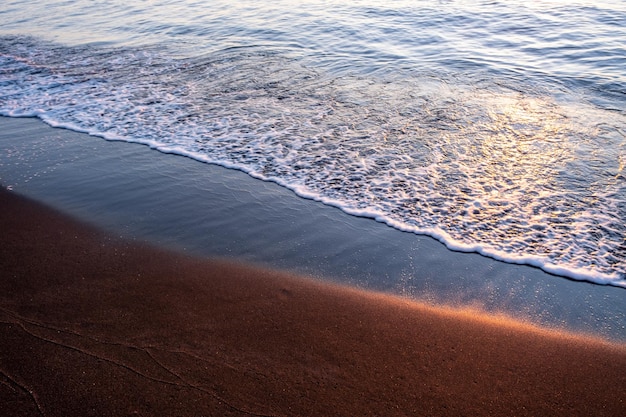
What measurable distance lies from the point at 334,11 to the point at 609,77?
8.27 meters

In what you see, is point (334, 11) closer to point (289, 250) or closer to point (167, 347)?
point (289, 250)

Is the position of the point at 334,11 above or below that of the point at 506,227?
above

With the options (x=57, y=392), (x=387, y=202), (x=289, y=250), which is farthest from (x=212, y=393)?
(x=387, y=202)

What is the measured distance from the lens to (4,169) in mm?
5484

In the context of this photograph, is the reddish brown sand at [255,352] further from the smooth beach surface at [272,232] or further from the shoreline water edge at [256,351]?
the smooth beach surface at [272,232]

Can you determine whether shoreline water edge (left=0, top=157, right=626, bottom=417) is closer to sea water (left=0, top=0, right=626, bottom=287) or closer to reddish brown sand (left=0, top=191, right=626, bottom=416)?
reddish brown sand (left=0, top=191, right=626, bottom=416)

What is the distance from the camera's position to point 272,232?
4.33 meters

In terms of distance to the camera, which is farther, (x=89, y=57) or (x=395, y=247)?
(x=89, y=57)

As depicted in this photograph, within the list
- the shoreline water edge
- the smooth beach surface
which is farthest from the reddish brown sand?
the smooth beach surface

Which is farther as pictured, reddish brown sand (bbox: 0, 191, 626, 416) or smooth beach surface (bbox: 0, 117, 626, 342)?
smooth beach surface (bbox: 0, 117, 626, 342)

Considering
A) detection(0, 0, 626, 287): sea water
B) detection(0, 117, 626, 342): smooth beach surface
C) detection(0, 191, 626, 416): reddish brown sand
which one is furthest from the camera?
detection(0, 0, 626, 287): sea water

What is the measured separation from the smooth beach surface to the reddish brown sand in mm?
241

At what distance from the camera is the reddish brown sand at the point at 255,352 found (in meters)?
2.59

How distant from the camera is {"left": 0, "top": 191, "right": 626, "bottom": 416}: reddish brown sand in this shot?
2588 millimetres
